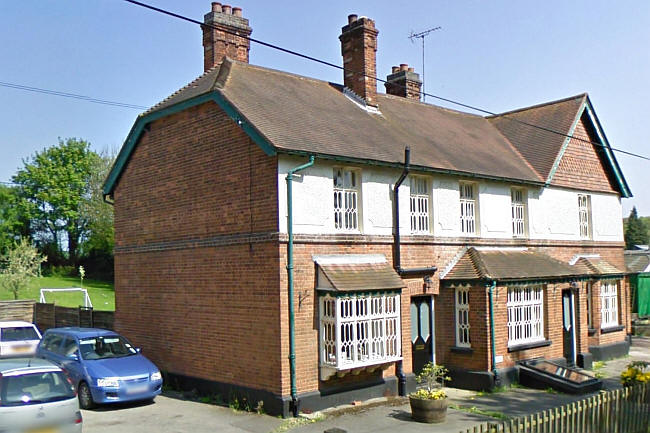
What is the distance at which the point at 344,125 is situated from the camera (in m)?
16.6

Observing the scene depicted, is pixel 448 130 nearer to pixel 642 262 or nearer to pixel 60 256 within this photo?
pixel 642 262

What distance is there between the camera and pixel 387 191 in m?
15.8

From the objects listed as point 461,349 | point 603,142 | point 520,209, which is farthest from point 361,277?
point 603,142

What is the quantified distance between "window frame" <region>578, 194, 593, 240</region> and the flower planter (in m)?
12.7

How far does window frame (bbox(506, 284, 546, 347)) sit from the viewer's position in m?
17.2

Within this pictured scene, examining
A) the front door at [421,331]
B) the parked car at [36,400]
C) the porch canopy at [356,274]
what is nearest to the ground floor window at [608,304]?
the front door at [421,331]

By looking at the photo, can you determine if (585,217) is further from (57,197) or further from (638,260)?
(57,197)

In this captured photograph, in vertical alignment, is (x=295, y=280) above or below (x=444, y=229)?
below

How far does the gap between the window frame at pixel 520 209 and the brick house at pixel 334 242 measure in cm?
6

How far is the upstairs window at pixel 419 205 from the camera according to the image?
16656mm

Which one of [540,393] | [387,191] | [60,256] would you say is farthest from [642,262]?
[60,256]

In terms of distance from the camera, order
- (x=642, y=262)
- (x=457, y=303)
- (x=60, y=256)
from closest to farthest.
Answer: (x=457, y=303) < (x=642, y=262) < (x=60, y=256)

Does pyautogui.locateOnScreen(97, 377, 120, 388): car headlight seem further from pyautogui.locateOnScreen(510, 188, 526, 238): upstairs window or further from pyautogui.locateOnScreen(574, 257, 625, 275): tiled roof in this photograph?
pyautogui.locateOnScreen(574, 257, 625, 275): tiled roof

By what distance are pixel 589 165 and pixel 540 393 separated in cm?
1057
